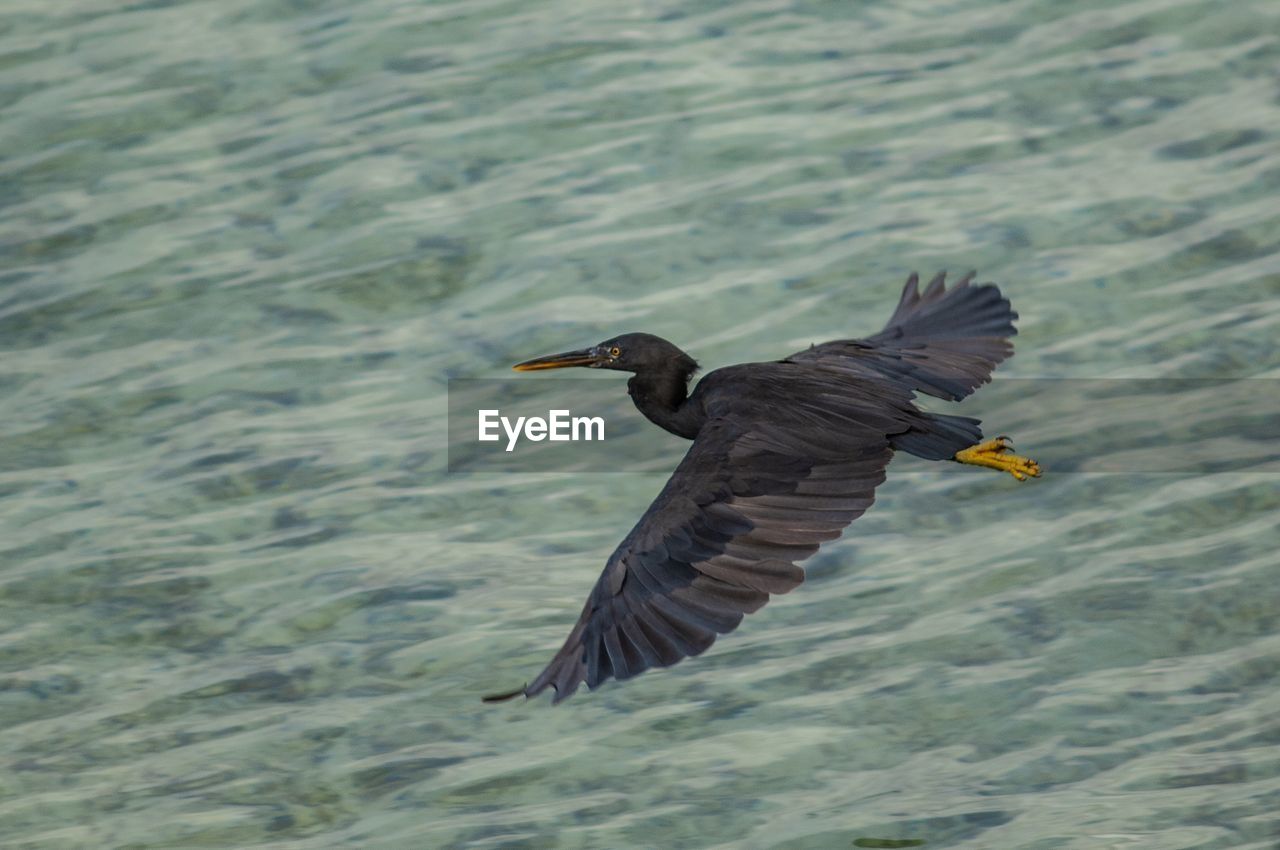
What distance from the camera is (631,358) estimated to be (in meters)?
7.48

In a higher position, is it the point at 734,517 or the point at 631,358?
the point at 631,358

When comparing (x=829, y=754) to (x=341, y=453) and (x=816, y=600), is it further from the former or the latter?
(x=341, y=453)

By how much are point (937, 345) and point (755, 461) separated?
1701 mm

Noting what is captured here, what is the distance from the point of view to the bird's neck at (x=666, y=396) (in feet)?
24.2

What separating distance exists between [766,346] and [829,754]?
3.19m

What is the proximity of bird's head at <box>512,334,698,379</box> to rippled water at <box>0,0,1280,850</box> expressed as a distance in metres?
0.99

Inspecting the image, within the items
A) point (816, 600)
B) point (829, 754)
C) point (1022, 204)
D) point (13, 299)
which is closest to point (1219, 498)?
point (816, 600)

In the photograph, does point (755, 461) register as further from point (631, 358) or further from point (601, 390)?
point (601, 390)

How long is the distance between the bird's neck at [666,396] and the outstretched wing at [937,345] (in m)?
0.47

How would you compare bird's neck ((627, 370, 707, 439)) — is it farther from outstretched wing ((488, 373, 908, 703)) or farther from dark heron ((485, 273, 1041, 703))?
outstretched wing ((488, 373, 908, 703))

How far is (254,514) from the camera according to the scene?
8.49 metres

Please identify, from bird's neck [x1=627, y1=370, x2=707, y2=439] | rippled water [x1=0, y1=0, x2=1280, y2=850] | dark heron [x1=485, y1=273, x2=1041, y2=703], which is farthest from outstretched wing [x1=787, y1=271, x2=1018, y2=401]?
rippled water [x1=0, y1=0, x2=1280, y2=850]

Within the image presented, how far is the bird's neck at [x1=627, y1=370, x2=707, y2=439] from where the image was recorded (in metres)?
7.38

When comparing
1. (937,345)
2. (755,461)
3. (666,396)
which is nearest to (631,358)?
(666,396)
